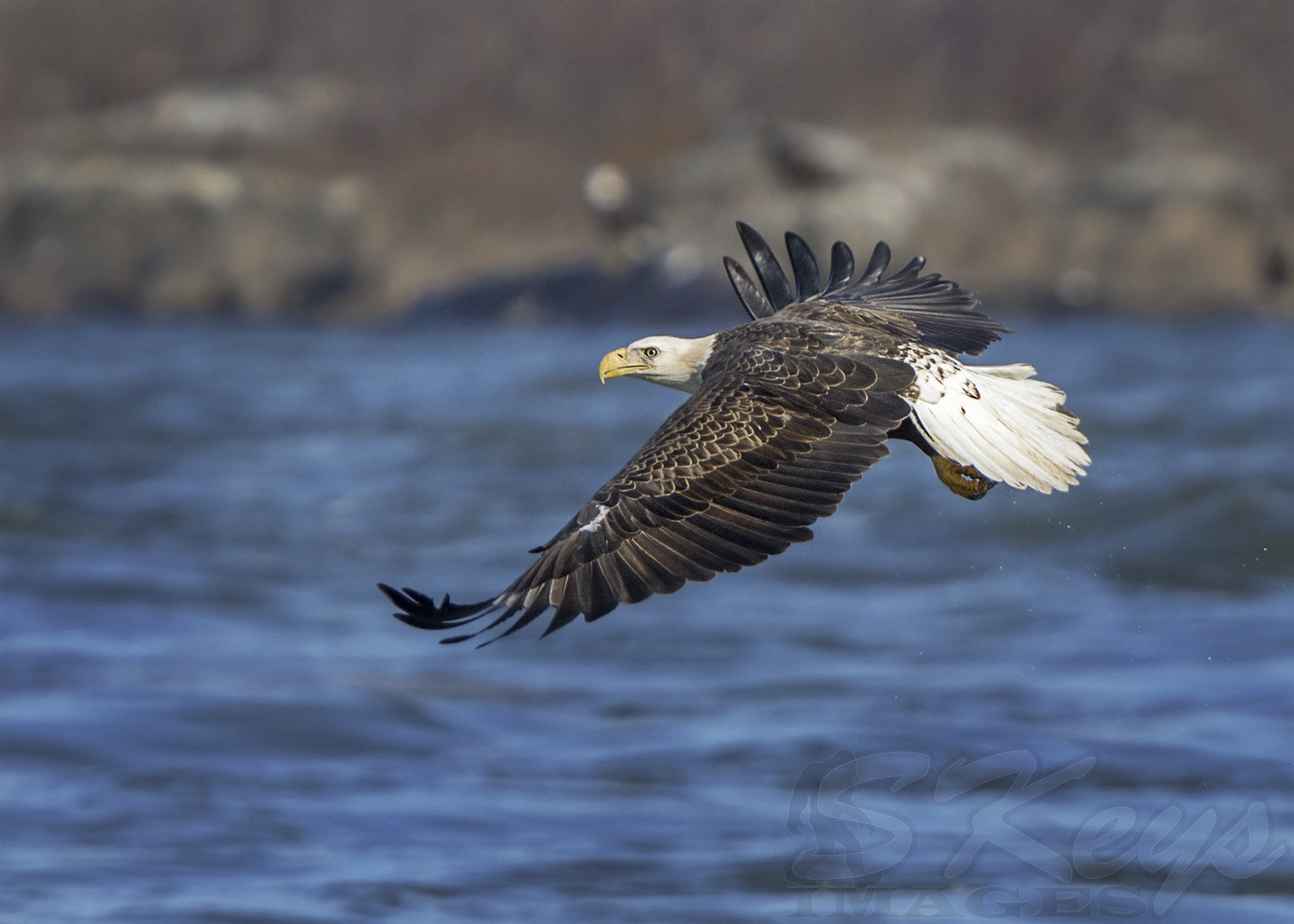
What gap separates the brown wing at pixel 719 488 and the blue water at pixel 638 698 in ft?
10.3

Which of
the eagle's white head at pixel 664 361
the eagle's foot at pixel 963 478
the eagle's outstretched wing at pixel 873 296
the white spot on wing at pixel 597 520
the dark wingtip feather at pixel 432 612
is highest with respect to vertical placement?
the eagle's outstretched wing at pixel 873 296

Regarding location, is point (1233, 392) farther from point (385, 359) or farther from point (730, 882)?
point (730, 882)

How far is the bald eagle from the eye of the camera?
5367mm

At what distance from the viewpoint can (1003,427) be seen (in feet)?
19.8

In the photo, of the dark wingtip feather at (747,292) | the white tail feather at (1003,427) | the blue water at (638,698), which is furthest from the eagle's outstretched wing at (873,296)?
the blue water at (638,698)

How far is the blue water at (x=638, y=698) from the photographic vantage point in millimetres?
8625

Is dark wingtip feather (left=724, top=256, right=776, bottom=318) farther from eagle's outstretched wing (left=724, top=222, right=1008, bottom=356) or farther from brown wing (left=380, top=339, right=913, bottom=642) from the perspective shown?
brown wing (left=380, top=339, right=913, bottom=642)

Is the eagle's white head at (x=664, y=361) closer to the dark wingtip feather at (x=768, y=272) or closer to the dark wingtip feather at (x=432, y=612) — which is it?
the dark wingtip feather at (x=768, y=272)

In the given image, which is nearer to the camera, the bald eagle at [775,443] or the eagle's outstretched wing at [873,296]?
the bald eagle at [775,443]

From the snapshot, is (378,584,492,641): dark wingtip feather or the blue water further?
the blue water

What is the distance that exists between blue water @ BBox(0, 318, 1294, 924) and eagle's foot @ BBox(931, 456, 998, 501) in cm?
261

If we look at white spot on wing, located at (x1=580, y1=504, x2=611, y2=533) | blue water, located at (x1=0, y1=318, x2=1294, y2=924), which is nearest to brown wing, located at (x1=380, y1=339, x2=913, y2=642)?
white spot on wing, located at (x1=580, y1=504, x2=611, y2=533)

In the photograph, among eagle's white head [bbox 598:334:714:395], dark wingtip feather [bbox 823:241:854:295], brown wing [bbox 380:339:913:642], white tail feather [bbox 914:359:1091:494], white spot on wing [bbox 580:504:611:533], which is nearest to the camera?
brown wing [bbox 380:339:913:642]

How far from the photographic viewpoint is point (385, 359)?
2709 centimetres
